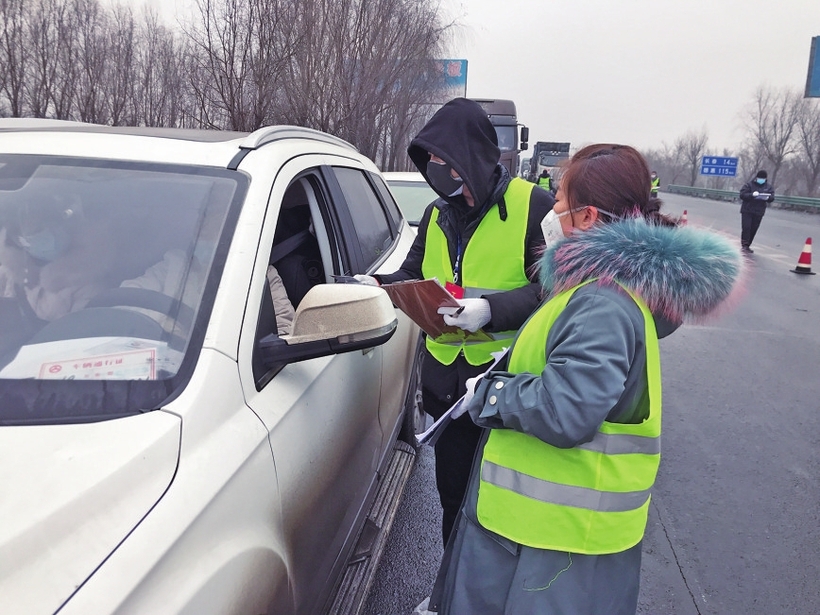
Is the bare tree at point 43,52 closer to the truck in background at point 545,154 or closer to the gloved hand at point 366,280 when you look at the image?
the gloved hand at point 366,280

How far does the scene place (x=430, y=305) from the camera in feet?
6.72

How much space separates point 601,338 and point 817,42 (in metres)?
36.1

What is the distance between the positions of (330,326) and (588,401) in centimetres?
68

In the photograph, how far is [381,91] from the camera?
57.6 feet

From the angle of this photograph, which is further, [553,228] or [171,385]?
[553,228]

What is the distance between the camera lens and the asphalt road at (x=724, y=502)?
2713 millimetres

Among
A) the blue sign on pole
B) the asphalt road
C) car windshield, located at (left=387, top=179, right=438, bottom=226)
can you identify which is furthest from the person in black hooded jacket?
the blue sign on pole

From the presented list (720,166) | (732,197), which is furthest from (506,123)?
(732,197)

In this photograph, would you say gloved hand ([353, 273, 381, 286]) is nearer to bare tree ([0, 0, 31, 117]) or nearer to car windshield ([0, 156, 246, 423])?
car windshield ([0, 156, 246, 423])

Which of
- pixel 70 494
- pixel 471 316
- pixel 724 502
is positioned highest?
pixel 471 316

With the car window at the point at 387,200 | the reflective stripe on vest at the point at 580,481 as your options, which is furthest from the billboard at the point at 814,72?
the reflective stripe on vest at the point at 580,481

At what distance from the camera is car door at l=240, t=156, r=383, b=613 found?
154cm

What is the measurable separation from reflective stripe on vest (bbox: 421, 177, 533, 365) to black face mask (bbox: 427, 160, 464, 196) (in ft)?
0.50

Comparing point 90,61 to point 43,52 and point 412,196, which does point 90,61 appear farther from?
point 412,196
